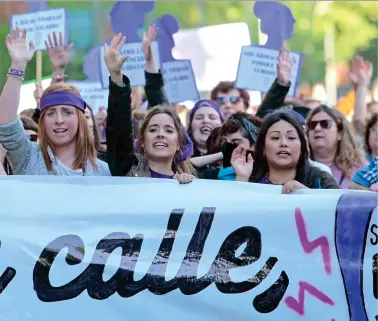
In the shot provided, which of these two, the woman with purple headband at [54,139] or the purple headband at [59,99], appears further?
the purple headband at [59,99]

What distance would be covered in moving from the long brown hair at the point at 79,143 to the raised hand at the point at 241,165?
73 centimetres

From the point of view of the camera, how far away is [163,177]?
577 centimetres

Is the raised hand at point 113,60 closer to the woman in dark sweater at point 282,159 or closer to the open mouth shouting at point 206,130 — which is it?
the woman in dark sweater at point 282,159

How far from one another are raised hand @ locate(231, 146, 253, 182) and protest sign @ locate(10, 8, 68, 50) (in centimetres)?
378

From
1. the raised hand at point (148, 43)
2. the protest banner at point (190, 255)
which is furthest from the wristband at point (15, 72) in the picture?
the raised hand at point (148, 43)

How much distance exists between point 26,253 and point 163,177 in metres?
1.07

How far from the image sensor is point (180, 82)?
359 inches

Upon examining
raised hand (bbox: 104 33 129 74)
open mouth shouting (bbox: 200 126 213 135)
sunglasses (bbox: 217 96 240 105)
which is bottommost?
open mouth shouting (bbox: 200 126 213 135)

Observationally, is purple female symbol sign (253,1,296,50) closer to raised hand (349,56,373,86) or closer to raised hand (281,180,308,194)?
raised hand (349,56,373,86)

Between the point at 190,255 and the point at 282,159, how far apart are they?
1007 mm

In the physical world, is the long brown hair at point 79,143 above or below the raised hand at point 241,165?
above

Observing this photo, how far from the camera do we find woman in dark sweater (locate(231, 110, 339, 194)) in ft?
18.7

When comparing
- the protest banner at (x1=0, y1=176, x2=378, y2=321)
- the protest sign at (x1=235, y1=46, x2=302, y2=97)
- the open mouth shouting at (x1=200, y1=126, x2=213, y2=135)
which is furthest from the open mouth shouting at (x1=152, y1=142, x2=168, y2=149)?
the protest sign at (x1=235, y1=46, x2=302, y2=97)

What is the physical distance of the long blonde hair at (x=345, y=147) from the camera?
745 centimetres
